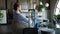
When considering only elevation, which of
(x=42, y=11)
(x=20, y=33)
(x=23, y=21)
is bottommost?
(x=20, y=33)

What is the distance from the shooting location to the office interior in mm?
1262

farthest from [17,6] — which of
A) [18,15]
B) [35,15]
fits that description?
[35,15]

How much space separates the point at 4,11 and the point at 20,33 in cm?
28

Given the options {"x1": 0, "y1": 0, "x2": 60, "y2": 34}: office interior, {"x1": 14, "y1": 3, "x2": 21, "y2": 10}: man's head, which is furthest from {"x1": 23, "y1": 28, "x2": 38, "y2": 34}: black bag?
{"x1": 14, "y1": 3, "x2": 21, "y2": 10}: man's head

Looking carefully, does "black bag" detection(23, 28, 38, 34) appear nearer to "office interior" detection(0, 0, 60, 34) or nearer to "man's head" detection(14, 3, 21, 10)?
"office interior" detection(0, 0, 60, 34)

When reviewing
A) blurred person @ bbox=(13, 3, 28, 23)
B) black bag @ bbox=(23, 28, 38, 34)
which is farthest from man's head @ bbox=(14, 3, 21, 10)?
A: black bag @ bbox=(23, 28, 38, 34)

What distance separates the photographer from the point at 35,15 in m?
1.27

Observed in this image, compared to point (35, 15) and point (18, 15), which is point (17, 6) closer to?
point (18, 15)

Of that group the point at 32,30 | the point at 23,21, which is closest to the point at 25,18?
the point at 23,21

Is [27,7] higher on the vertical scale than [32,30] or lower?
higher

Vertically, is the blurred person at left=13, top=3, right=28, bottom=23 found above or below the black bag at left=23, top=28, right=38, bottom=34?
above

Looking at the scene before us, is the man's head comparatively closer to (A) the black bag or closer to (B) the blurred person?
(B) the blurred person

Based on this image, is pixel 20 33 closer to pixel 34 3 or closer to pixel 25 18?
pixel 25 18

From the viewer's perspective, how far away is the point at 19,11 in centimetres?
127
